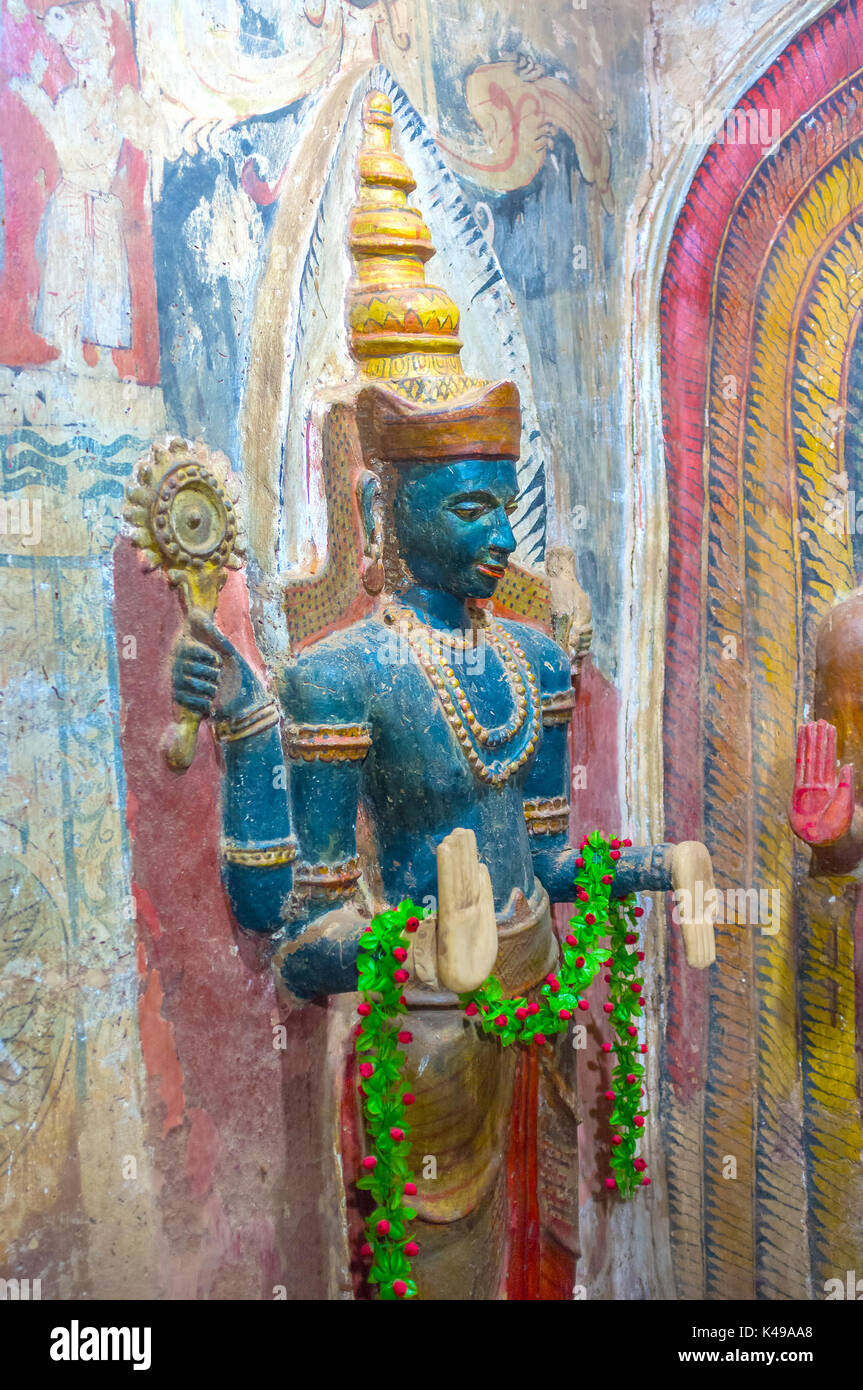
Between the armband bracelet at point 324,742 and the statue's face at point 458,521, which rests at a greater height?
the statue's face at point 458,521

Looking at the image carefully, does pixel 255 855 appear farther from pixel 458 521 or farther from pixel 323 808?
pixel 458 521

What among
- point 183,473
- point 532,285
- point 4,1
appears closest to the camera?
point 4,1

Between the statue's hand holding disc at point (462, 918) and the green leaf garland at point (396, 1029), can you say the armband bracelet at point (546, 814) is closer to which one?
the green leaf garland at point (396, 1029)

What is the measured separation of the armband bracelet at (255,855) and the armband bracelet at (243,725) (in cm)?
18

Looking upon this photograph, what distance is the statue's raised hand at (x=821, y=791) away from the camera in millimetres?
3213

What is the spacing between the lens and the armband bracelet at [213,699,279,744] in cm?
243

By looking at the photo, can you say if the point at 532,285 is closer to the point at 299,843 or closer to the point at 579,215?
the point at 579,215

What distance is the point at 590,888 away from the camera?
285 cm

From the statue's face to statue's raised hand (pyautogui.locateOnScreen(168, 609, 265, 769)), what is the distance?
1.56 feet

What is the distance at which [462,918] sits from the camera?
2.37 metres

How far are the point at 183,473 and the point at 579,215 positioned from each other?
1.54 meters

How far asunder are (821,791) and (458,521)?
114 centimetres

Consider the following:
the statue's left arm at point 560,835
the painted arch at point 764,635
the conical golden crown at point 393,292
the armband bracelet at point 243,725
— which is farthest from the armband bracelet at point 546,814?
the conical golden crown at point 393,292
